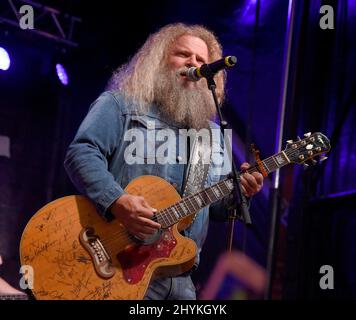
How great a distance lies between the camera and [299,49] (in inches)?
179

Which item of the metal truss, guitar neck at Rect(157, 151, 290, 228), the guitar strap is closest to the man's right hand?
guitar neck at Rect(157, 151, 290, 228)

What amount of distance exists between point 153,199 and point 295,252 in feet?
6.57

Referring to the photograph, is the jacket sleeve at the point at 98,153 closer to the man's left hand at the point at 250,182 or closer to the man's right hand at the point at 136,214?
the man's right hand at the point at 136,214

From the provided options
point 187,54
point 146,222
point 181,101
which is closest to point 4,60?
point 187,54

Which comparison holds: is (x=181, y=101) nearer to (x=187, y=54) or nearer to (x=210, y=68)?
(x=187, y=54)

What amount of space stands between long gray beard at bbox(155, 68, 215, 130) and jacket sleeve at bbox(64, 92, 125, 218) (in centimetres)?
30

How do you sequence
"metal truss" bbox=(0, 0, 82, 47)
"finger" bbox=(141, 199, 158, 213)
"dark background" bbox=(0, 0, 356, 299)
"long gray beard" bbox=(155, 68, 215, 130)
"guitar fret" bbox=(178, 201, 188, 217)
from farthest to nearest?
1. "metal truss" bbox=(0, 0, 82, 47)
2. "dark background" bbox=(0, 0, 356, 299)
3. "long gray beard" bbox=(155, 68, 215, 130)
4. "guitar fret" bbox=(178, 201, 188, 217)
5. "finger" bbox=(141, 199, 158, 213)

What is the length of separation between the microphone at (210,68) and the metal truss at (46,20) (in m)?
3.18

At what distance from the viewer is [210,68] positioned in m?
2.71

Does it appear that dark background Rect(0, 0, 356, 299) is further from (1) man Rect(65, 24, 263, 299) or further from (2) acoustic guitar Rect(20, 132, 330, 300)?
(2) acoustic guitar Rect(20, 132, 330, 300)

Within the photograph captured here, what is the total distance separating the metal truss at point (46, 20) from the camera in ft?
18.2

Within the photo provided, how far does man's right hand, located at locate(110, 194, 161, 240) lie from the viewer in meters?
2.64

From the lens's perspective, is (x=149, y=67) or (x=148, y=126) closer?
(x=148, y=126)

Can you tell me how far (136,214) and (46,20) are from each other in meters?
3.91
